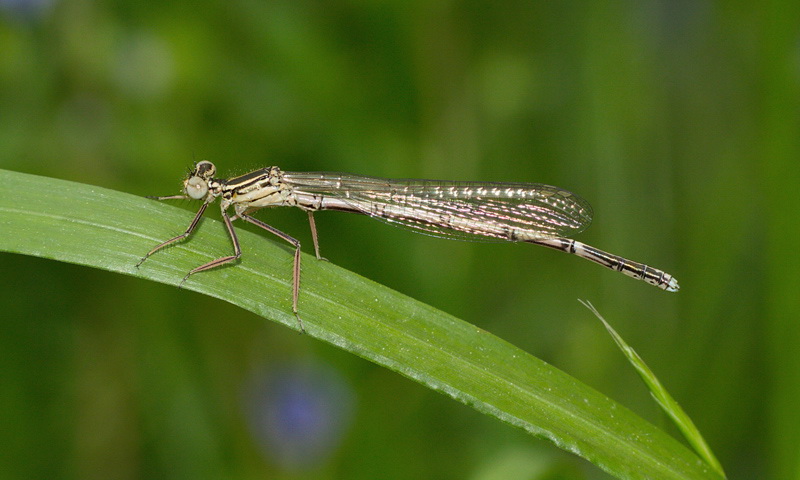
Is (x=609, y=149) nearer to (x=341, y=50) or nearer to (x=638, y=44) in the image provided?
(x=638, y=44)

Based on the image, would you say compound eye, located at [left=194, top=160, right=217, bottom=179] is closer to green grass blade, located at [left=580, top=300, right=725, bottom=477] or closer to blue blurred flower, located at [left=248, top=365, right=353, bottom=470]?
blue blurred flower, located at [left=248, top=365, right=353, bottom=470]

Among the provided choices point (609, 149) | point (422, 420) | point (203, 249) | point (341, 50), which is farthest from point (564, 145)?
point (203, 249)

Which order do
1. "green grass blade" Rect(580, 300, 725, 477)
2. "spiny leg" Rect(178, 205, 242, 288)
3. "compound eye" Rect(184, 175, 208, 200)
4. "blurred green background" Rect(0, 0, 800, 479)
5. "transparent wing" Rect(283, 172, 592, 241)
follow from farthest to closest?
"blurred green background" Rect(0, 0, 800, 479) → "transparent wing" Rect(283, 172, 592, 241) → "compound eye" Rect(184, 175, 208, 200) → "spiny leg" Rect(178, 205, 242, 288) → "green grass blade" Rect(580, 300, 725, 477)

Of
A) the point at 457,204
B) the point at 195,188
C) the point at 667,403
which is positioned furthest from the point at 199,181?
the point at 667,403

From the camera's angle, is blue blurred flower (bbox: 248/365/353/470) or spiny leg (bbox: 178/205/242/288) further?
blue blurred flower (bbox: 248/365/353/470)

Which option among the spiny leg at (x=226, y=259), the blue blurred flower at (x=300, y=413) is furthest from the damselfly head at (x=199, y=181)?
the blue blurred flower at (x=300, y=413)

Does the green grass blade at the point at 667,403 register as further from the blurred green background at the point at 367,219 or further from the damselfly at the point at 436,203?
the damselfly at the point at 436,203

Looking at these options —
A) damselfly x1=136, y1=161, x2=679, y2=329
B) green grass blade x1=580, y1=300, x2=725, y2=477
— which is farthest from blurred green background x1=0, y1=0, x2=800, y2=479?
green grass blade x1=580, y1=300, x2=725, y2=477

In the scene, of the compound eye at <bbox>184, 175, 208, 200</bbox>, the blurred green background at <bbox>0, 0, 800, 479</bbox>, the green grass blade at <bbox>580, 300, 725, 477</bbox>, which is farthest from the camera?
the blurred green background at <bbox>0, 0, 800, 479</bbox>

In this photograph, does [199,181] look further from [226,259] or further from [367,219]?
[367,219]
